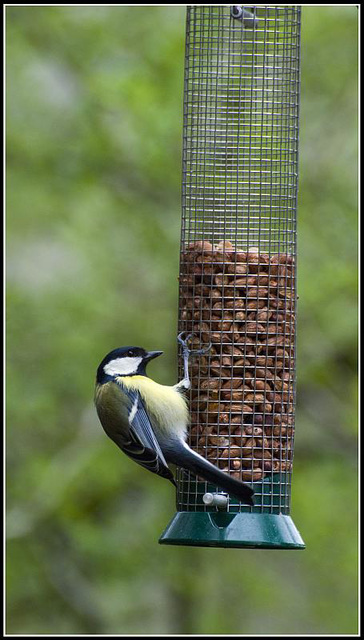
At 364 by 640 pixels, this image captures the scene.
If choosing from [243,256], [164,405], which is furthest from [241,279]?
[164,405]

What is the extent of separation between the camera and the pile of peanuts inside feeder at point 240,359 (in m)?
6.46

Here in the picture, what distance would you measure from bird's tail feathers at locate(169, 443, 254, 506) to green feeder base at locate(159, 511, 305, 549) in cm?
18

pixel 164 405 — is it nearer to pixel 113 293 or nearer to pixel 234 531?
pixel 234 531

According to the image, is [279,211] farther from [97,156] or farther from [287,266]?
[97,156]

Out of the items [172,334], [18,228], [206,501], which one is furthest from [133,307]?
[206,501]

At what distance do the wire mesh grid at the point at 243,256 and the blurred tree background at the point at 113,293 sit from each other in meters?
3.58

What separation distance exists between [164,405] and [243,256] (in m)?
1.06

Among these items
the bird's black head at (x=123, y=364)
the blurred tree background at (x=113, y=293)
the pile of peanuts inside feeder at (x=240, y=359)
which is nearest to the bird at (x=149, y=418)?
the bird's black head at (x=123, y=364)

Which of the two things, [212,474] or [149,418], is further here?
[149,418]

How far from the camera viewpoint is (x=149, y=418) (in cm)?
643

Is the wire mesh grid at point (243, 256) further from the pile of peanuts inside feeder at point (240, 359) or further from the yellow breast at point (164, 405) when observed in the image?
the yellow breast at point (164, 405)

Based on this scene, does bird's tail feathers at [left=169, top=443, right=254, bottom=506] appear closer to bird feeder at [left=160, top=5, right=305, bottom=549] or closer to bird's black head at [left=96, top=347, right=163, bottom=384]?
bird feeder at [left=160, top=5, right=305, bottom=549]

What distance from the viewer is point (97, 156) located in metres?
10.9

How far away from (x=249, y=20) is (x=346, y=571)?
6.39 meters
